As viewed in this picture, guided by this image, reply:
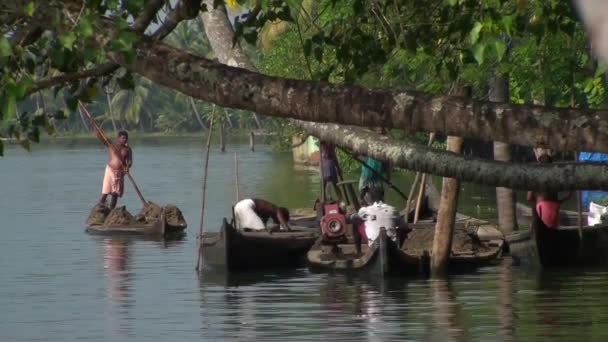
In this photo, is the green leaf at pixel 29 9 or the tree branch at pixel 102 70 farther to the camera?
the tree branch at pixel 102 70

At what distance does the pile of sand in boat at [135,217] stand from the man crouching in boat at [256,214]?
16.1 feet

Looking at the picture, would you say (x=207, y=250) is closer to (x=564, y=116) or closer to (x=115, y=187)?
(x=115, y=187)

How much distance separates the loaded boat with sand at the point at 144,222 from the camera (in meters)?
24.2

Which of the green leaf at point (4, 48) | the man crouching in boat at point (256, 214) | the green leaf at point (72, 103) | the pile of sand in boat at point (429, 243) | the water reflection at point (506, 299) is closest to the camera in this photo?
the green leaf at point (4, 48)

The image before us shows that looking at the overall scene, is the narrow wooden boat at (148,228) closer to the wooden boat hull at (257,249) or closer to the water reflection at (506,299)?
the wooden boat hull at (257,249)

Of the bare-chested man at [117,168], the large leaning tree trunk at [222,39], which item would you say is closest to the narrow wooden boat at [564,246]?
the bare-chested man at [117,168]

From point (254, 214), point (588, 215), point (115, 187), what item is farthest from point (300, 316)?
point (115, 187)

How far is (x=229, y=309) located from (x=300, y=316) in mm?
1360

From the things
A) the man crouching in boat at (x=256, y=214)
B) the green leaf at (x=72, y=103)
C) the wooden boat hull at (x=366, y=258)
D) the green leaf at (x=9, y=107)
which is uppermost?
the green leaf at (x=72, y=103)

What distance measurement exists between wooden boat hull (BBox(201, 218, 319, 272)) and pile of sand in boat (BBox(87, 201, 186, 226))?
4957 mm

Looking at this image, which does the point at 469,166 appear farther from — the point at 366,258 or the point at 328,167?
the point at 328,167

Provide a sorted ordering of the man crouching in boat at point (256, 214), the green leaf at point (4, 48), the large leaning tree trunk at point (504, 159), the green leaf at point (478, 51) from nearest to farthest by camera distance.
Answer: the green leaf at point (478, 51) < the green leaf at point (4, 48) < the man crouching in boat at point (256, 214) < the large leaning tree trunk at point (504, 159)

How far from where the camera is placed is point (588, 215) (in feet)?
73.8

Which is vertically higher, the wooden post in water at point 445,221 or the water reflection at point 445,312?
the wooden post in water at point 445,221
